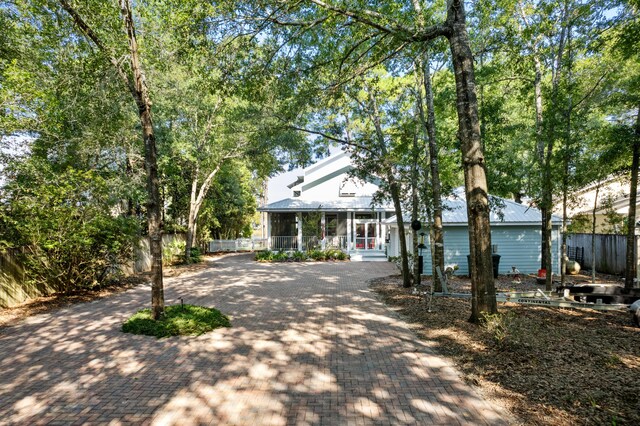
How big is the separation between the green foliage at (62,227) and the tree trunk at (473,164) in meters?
9.57

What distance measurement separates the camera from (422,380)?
4.52 metres

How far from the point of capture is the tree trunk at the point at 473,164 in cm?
624

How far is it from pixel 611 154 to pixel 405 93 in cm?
611

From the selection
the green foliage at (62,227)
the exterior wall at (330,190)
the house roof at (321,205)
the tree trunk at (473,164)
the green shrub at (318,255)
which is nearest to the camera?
the tree trunk at (473,164)

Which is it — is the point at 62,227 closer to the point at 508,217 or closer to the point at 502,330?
the point at 502,330

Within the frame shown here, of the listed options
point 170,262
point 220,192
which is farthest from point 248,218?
point 170,262

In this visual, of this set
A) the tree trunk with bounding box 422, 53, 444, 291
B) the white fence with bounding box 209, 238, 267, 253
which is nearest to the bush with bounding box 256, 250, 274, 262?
the white fence with bounding box 209, 238, 267, 253

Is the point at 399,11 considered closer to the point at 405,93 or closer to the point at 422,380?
the point at 405,93

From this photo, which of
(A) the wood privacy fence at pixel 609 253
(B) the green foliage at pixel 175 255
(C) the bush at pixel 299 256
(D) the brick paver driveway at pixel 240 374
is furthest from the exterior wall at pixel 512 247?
(B) the green foliage at pixel 175 255

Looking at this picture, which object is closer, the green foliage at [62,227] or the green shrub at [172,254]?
the green foliage at [62,227]

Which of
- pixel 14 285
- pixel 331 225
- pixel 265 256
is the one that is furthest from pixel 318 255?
pixel 14 285

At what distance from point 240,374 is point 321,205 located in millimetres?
18766

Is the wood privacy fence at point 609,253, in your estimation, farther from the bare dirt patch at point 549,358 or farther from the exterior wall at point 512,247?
the bare dirt patch at point 549,358

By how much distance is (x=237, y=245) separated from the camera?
2891cm
